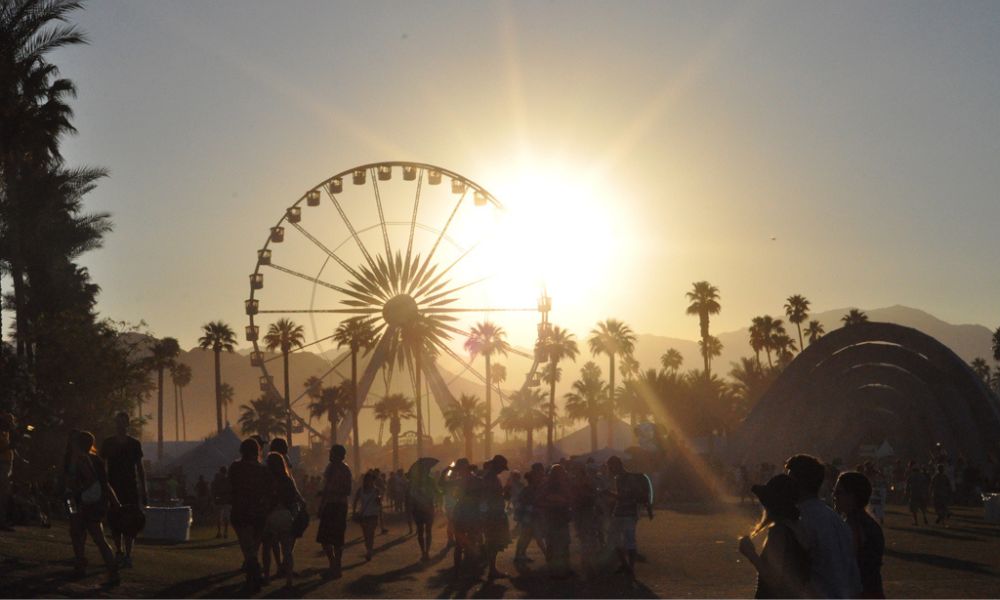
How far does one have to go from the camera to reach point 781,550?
21.7 ft

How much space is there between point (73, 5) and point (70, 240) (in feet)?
50.5

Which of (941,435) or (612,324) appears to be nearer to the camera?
(941,435)

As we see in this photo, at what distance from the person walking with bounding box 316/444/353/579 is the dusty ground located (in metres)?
0.56

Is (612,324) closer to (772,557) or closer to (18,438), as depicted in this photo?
(18,438)

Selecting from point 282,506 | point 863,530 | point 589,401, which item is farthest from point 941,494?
point 589,401

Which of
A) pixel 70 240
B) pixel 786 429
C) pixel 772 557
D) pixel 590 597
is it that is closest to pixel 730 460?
pixel 786 429

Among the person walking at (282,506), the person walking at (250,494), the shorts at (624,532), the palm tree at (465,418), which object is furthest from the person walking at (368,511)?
the palm tree at (465,418)

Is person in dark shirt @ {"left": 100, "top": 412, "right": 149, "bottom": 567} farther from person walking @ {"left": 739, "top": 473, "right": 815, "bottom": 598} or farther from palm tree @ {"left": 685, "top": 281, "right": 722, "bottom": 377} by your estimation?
palm tree @ {"left": 685, "top": 281, "right": 722, "bottom": 377}

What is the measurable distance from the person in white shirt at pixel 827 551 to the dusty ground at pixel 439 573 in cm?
799

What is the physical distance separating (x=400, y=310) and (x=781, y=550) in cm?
4521

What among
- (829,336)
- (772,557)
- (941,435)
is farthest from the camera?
(941,435)

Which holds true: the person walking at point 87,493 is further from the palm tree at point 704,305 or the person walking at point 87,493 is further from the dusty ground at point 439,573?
the palm tree at point 704,305

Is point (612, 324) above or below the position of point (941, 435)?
above

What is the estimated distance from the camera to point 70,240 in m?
41.2
